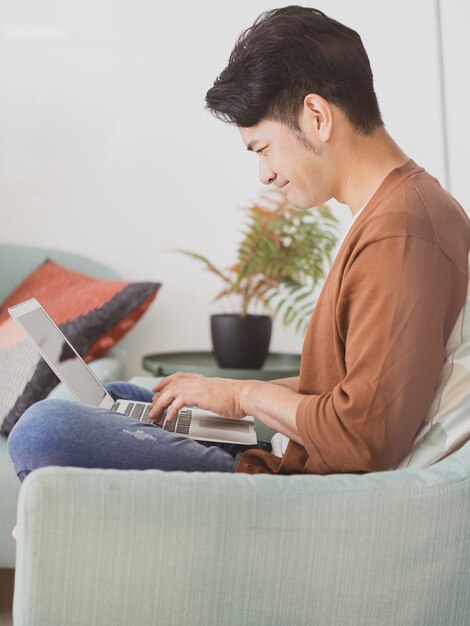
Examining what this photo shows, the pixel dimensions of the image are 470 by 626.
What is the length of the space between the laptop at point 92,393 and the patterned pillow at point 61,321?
0.45m

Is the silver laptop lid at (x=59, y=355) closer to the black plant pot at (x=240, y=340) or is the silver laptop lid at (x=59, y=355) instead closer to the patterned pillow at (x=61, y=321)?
the patterned pillow at (x=61, y=321)

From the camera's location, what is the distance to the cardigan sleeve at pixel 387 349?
1.04 metres

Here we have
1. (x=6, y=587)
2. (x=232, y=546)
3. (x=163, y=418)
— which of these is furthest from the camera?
(x=6, y=587)

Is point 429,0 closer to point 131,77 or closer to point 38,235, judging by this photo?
point 131,77

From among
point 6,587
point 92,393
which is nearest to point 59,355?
point 92,393

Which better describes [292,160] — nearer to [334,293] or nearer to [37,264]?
[334,293]

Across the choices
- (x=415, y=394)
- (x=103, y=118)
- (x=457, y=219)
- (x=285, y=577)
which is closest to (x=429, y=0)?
(x=103, y=118)

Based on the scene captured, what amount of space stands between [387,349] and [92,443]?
0.40m

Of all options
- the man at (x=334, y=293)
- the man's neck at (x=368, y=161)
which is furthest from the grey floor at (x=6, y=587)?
the man's neck at (x=368, y=161)

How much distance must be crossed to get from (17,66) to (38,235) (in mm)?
521

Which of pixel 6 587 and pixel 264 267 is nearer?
pixel 6 587

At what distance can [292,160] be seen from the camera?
1.27 meters

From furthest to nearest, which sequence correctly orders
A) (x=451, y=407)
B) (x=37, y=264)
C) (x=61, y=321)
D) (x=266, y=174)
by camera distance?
(x=37, y=264), (x=61, y=321), (x=266, y=174), (x=451, y=407)

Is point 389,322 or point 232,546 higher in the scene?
point 389,322
